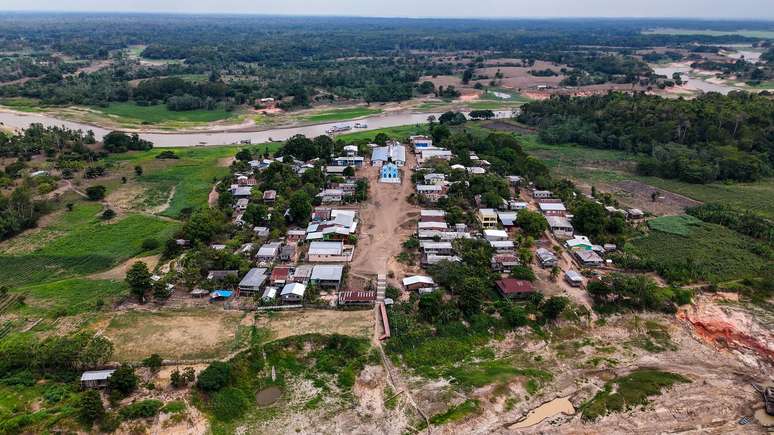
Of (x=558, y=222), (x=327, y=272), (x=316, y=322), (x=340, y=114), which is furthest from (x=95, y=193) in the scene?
(x=340, y=114)

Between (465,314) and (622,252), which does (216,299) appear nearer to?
(465,314)

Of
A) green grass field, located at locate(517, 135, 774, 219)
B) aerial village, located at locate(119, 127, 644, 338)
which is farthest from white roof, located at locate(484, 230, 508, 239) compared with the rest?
green grass field, located at locate(517, 135, 774, 219)

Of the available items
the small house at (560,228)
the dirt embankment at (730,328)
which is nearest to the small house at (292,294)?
the small house at (560,228)

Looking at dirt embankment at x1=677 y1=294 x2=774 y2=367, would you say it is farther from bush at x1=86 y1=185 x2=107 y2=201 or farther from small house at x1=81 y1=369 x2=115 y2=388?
bush at x1=86 y1=185 x2=107 y2=201

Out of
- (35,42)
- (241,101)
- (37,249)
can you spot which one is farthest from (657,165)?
(35,42)

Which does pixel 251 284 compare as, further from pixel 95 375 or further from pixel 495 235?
pixel 495 235

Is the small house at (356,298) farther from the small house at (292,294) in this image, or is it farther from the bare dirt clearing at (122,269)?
the bare dirt clearing at (122,269)
